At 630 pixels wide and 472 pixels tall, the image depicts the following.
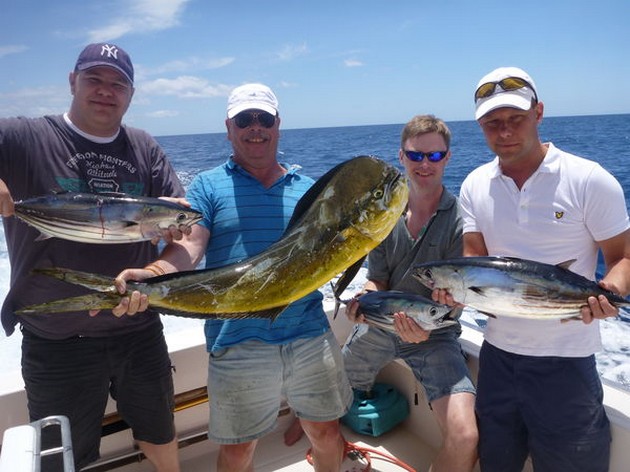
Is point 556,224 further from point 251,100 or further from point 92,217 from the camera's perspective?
point 92,217

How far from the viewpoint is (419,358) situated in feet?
9.95

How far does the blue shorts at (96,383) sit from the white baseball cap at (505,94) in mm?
2141

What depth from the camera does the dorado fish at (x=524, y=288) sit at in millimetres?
2059

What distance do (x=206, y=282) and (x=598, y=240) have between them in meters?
1.81

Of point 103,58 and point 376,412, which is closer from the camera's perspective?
point 103,58

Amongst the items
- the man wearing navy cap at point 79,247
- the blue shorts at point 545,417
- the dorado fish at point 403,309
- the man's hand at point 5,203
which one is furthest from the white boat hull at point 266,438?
the man's hand at point 5,203

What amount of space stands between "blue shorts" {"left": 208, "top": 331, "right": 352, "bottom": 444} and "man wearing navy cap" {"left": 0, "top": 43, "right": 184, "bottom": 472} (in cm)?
55

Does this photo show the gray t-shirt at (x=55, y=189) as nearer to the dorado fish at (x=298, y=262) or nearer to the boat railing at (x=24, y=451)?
the dorado fish at (x=298, y=262)

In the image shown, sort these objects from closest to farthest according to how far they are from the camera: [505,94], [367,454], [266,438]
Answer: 1. [505,94]
2. [367,454]
3. [266,438]

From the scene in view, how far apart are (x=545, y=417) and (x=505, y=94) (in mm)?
1604

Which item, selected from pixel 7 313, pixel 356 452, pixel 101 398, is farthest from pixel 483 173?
pixel 7 313

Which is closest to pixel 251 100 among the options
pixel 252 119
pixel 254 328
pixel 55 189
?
pixel 252 119

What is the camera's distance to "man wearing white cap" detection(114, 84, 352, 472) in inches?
96.3

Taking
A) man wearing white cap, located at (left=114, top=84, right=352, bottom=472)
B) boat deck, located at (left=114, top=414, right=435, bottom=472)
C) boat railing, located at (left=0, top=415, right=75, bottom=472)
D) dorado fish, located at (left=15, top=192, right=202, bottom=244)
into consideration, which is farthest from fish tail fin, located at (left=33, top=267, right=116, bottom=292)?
boat deck, located at (left=114, top=414, right=435, bottom=472)
